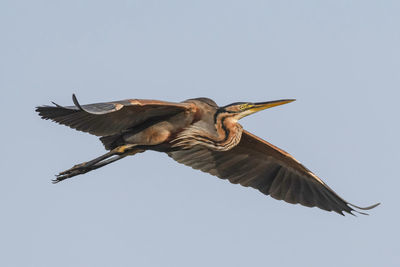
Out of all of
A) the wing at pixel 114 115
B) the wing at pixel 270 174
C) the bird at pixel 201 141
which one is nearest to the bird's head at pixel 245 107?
the bird at pixel 201 141

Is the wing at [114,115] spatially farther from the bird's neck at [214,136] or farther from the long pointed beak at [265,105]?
the long pointed beak at [265,105]

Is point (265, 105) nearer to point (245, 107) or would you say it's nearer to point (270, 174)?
point (245, 107)

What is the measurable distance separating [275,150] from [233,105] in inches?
58.6

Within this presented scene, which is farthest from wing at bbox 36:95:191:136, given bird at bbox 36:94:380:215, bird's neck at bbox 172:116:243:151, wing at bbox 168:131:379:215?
wing at bbox 168:131:379:215

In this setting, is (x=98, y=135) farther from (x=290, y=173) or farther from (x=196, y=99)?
(x=290, y=173)

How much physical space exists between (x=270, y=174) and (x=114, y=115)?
3290 mm

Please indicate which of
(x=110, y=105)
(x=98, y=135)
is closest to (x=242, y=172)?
(x=98, y=135)

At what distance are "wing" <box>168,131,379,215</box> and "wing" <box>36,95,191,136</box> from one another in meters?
2.08

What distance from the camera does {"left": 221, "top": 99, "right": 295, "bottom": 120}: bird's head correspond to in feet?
34.2

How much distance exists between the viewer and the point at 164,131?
33.2ft

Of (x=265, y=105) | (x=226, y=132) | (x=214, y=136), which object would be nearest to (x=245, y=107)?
(x=265, y=105)

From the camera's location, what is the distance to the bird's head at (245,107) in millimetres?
10414

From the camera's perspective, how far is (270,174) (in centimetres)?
1207

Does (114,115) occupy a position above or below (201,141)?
above
